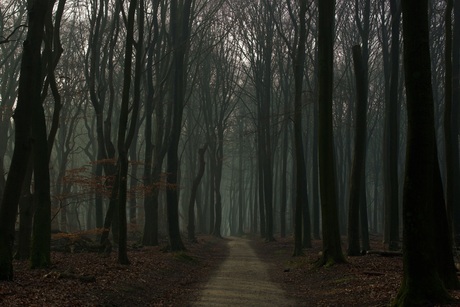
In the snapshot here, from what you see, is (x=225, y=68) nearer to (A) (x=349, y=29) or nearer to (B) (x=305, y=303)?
(A) (x=349, y=29)

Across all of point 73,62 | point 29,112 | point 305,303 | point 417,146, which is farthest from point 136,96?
point 73,62

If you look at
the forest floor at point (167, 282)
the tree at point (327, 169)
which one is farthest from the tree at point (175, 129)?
the tree at point (327, 169)

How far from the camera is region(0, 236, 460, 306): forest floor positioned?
1000 centimetres

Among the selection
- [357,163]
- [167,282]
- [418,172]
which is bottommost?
[167,282]

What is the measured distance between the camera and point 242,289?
1297cm

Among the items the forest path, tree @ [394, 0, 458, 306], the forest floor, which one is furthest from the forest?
the forest path

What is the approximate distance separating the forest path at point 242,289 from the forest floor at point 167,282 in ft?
0.33

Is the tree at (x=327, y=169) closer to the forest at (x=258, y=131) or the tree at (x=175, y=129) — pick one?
the forest at (x=258, y=131)

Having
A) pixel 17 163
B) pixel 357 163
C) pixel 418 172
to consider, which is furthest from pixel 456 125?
pixel 17 163

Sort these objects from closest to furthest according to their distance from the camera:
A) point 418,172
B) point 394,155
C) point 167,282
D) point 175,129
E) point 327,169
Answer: point 418,172 < point 167,282 < point 327,169 < point 394,155 < point 175,129

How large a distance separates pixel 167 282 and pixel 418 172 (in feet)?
27.4

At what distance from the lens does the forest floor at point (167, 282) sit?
10000mm

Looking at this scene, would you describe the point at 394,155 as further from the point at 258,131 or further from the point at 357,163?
the point at 258,131

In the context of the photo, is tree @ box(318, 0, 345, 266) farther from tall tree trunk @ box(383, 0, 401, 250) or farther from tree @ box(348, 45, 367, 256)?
tall tree trunk @ box(383, 0, 401, 250)
